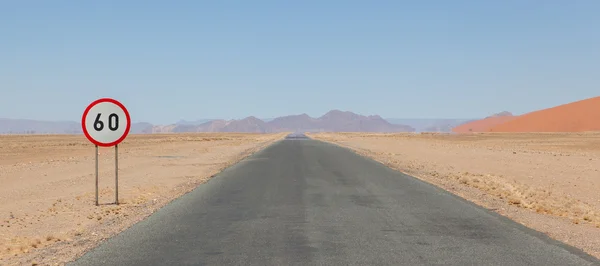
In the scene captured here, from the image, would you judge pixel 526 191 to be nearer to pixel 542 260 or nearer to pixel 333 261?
pixel 542 260

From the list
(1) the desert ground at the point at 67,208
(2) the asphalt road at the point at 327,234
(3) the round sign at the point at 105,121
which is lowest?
(1) the desert ground at the point at 67,208

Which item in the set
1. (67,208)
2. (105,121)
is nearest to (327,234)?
(105,121)

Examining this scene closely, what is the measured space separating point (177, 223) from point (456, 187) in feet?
→ 35.6

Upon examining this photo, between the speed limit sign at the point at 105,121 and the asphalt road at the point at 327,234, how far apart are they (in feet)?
6.57

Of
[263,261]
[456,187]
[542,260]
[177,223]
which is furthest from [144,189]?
[542,260]

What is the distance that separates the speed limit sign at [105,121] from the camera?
12.5 m

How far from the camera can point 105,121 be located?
41.4 ft

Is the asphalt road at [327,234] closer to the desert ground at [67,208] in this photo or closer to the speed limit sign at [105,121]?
the desert ground at [67,208]

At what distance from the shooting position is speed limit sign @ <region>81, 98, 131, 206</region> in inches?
492

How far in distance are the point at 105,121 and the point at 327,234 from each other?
621 centimetres

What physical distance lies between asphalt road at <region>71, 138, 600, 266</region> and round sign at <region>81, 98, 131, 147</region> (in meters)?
2.00

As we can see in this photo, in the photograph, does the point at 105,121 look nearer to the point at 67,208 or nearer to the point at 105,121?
the point at 105,121

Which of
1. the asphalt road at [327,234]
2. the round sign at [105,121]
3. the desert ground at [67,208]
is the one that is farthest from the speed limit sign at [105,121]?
the asphalt road at [327,234]

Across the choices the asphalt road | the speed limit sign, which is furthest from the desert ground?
the speed limit sign
